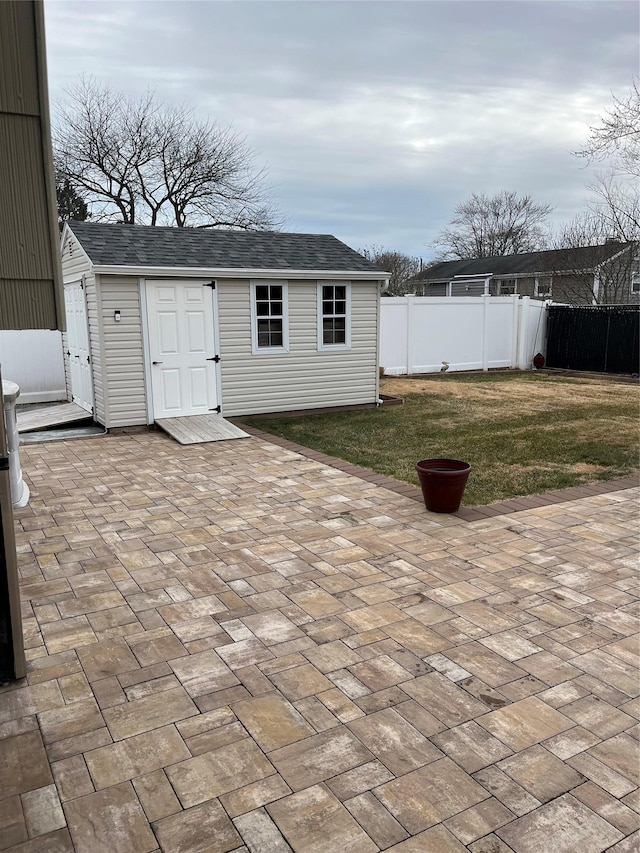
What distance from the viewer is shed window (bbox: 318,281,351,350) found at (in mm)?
10125

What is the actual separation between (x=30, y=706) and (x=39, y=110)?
2485 mm

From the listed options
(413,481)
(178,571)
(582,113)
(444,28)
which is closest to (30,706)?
(178,571)

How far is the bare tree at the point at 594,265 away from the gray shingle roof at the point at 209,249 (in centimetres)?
1351

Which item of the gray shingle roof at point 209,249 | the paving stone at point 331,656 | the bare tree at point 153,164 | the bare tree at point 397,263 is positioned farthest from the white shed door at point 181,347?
the bare tree at point 397,263

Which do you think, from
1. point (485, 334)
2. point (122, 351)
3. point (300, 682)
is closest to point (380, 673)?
point (300, 682)

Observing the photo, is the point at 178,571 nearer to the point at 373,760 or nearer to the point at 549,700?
the point at 373,760

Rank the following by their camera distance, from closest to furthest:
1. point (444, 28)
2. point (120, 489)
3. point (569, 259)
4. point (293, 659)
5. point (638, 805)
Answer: point (638, 805) < point (293, 659) < point (120, 489) < point (444, 28) < point (569, 259)

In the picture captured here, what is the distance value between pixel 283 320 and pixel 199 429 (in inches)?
95.8

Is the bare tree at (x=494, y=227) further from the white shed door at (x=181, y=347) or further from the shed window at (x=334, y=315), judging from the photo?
the white shed door at (x=181, y=347)

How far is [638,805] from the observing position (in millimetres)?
2086

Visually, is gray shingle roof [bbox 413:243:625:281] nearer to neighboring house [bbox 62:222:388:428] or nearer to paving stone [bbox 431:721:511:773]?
neighboring house [bbox 62:222:388:428]

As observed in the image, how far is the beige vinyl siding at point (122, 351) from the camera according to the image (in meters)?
8.43

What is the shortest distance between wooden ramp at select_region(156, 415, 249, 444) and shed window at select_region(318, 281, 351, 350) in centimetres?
233

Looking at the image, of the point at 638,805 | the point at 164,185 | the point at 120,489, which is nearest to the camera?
the point at 638,805
